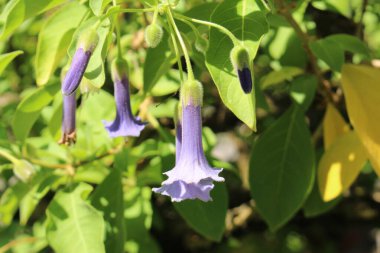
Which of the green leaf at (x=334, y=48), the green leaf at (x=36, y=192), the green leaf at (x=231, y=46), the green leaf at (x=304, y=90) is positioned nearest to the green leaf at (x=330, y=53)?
the green leaf at (x=334, y=48)

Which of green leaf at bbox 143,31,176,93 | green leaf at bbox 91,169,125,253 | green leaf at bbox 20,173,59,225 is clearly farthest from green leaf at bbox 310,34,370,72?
green leaf at bbox 20,173,59,225

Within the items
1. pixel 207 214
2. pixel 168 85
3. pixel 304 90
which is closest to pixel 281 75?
pixel 304 90

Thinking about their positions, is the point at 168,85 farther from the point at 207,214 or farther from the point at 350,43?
the point at 350,43

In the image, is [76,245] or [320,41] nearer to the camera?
[76,245]

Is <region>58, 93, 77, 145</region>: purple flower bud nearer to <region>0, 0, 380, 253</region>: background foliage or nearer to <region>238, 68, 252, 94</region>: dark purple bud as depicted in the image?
<region>0, 0, 380, 253</region>: background foliage

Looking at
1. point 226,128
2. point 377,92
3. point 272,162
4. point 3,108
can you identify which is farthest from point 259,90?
point 3,108

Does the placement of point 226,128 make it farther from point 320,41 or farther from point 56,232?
point 56,232

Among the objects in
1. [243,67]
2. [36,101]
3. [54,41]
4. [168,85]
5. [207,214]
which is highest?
[243,67]
